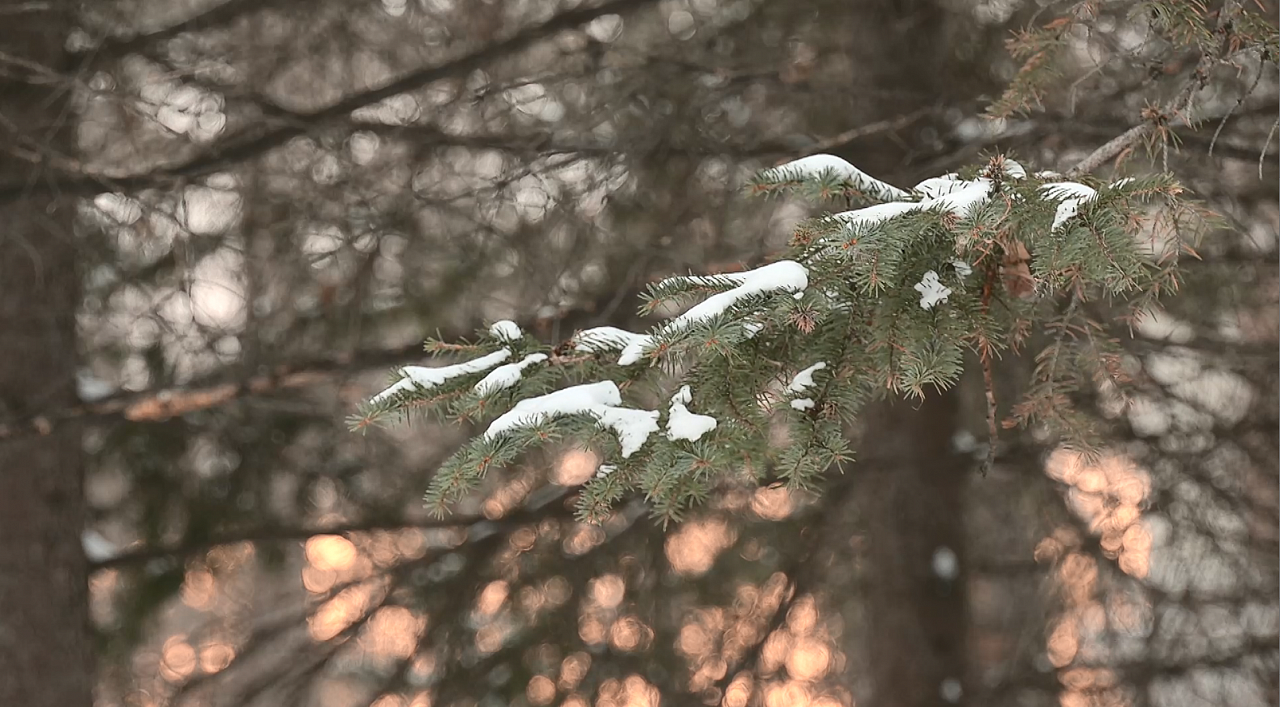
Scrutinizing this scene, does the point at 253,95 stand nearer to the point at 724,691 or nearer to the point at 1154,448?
the point at 724,691

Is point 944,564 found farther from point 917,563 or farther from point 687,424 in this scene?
point 687,424

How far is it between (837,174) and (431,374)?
1.06m

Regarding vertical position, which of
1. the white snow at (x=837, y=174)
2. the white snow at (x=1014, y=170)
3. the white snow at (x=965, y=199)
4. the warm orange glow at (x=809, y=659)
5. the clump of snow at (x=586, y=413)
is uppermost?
the white snow at (x=965, y=199)

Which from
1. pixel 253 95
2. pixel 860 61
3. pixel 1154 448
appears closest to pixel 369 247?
pixel 253 95

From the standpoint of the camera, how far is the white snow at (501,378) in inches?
103

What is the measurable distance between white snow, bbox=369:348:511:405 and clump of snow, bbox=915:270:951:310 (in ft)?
3.22

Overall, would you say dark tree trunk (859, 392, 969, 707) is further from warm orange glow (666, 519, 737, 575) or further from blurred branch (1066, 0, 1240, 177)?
blurred branch (1066, 0, 1240, 177)

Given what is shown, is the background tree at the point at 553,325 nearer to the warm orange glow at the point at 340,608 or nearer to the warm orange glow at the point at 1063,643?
the warm orange glow at the point at 340,608

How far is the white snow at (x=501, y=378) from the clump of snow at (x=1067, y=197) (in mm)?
1205

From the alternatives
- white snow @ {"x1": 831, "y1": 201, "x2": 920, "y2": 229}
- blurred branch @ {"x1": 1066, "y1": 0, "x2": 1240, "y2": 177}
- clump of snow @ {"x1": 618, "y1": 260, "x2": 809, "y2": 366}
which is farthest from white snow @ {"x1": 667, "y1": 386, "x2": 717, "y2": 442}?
blurred branch @ {"x1": 1066, "y1": 0, "x2": 1240, "y2": 177}

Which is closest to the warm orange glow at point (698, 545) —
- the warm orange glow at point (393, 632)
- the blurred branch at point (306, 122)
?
the warm orange glow at point (393, 632)

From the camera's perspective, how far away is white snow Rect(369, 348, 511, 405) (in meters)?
2.63

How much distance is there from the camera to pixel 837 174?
8.86 feet

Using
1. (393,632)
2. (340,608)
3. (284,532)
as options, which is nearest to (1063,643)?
(393,632)
